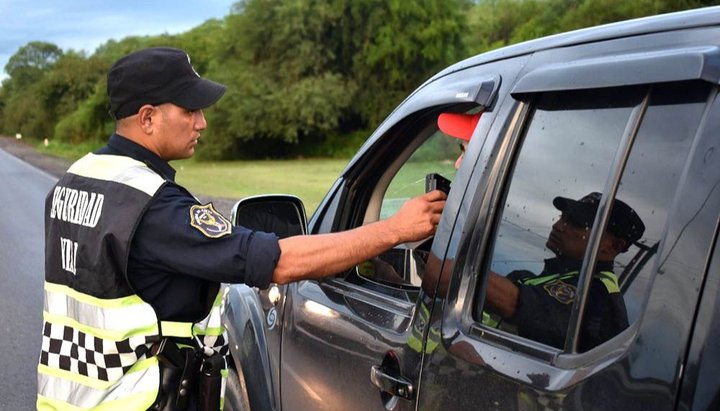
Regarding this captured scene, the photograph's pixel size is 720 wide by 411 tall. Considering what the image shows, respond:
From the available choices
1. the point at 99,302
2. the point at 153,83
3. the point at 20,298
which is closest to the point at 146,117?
the point at 153,83

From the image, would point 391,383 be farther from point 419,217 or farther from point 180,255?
point 180,255

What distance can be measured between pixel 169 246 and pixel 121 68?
0.53 meters

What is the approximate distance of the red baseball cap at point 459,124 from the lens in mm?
2344

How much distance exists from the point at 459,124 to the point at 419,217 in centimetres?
27

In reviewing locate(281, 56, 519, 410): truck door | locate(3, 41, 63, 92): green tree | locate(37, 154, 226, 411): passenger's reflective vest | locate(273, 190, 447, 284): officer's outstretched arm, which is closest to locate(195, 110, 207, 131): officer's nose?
locate(37, 154, 226, 411): passenger's reflective vest

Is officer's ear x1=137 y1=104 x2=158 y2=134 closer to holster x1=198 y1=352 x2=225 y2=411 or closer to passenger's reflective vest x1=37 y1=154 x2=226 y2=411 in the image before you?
passenger's reflective vest x1=37 y1=154 x2=226 y2=411

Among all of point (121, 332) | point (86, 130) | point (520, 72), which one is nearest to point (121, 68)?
point (121, 332)

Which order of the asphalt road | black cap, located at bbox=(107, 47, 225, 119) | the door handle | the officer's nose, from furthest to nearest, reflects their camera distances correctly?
the asphalt road
the officer's nose
black cap, located at bbox=(107, 47, 225, 119)
the door handle

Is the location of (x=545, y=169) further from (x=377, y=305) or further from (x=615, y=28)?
(x=377, y=305)

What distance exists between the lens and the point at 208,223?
2.31 metres

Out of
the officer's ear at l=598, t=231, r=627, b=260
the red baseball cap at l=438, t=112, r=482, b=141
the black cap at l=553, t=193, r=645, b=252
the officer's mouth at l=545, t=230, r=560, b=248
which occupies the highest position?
the red baseball cap at l=438, t=112, r=482, b=141

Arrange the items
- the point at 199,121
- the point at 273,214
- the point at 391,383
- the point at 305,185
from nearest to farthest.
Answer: the point at 391,383, the point at 199,121, the point at 273,214, the point at 305,185

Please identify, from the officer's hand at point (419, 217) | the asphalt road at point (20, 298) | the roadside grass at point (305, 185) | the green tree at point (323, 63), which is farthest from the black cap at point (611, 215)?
the green tree at point (323, 63)

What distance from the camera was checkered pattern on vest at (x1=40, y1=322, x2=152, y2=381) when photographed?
2.35m
